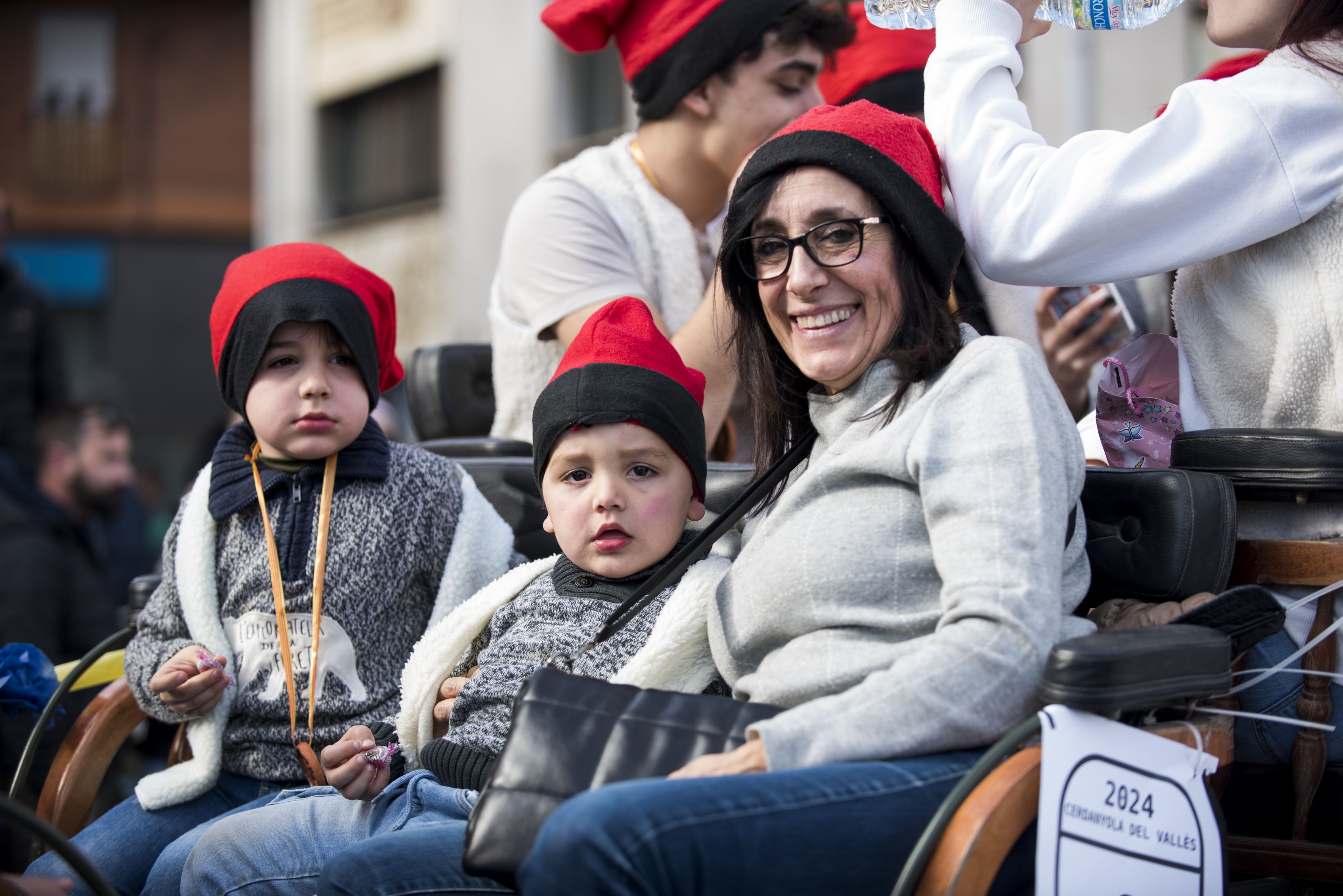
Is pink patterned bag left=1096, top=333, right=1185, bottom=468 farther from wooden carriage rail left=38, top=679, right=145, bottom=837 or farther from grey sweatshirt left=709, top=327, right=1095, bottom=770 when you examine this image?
wooden carriage rail left=38, top=679, right=145, bottom=837

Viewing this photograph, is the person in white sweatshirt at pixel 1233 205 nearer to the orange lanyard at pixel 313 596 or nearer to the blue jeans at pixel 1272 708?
the blue jeans at pixel 1272 708

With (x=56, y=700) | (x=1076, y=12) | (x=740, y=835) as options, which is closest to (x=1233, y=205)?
(x=1076, y=12)

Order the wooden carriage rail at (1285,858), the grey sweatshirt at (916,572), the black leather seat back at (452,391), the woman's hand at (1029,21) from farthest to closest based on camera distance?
the black leather seat back at (452,391), the woman's hand at (1029,21), the wooden carriage rail at (1285,858), the grey sweatshirt at (916,572)

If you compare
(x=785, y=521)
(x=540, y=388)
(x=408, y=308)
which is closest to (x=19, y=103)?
(x=408, y=308)

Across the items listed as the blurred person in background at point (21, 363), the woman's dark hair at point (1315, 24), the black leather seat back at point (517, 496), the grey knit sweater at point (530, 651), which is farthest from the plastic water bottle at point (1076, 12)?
the blurred person in background at point (21, 363)

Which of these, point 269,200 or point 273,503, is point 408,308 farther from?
point 273,503

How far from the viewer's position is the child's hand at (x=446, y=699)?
2.27 metres

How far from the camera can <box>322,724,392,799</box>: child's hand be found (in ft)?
6.86

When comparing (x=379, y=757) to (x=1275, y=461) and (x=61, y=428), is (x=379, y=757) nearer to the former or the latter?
(x=1275, y=461)

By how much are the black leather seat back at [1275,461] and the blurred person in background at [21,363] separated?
5260mm

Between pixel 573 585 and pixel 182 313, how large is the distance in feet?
55.0

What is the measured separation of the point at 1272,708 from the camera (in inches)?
76.8

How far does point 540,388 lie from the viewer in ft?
10.3

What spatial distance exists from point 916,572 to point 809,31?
1731 millimetres
